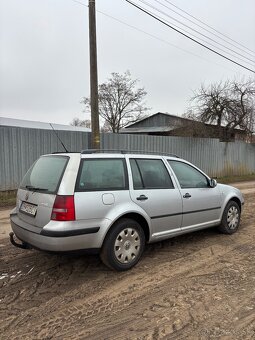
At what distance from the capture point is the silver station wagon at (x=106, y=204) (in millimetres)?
3705

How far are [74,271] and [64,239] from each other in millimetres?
758

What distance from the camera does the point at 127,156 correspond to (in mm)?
4551

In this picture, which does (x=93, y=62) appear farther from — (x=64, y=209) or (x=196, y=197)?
(x=64, y=209)

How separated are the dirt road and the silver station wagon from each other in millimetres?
373

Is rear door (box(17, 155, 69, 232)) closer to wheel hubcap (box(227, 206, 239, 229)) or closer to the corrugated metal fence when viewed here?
wheel hubcap (box(227, 206, 239, 229))

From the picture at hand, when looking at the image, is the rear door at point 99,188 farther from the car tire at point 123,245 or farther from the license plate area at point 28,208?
the license plate area at point 28,208

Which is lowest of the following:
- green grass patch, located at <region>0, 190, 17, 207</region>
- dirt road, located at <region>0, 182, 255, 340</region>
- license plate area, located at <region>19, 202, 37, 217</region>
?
dirt road, located at <region>0, 182, 255, 340</region>

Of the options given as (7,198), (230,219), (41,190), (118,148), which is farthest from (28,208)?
(118,148)

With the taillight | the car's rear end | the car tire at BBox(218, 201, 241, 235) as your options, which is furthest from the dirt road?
the taillight

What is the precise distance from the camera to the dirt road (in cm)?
287

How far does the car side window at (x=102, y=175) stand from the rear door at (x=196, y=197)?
1.14 m

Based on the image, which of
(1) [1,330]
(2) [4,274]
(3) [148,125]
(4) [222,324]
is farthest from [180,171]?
(3) [148,125]

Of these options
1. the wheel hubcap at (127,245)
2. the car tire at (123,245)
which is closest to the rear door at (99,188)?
the car tire at (123,245)

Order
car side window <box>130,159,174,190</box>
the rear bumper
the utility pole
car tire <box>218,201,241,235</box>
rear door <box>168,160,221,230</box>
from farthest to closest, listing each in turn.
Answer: the utility pole, car tire <box>218,201,241,235</box>, rear door <box>168,160,221,230</box>, car side window <box>130,159,174,190</box>, the rear bumper
